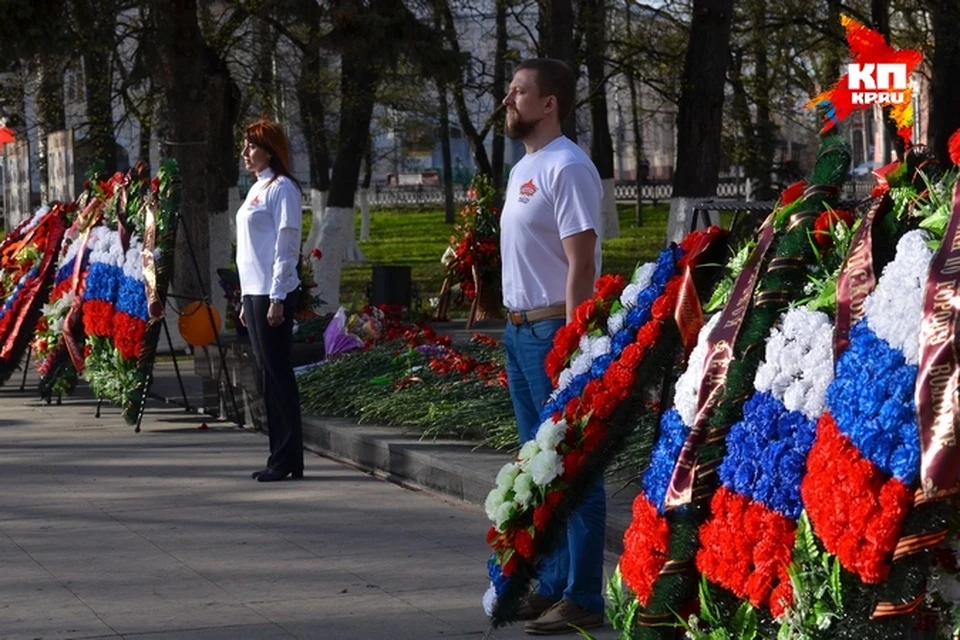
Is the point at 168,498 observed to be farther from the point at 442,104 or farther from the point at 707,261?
the point at 442,104

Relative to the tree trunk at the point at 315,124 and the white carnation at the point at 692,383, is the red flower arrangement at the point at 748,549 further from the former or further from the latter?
the tree trunk at the point at 315,124

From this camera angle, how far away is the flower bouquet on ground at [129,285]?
11.4 m

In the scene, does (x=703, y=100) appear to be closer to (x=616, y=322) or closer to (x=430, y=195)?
(x=616, y=322)

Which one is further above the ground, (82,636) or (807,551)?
(807,551)

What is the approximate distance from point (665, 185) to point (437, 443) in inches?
2132

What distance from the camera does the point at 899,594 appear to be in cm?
384

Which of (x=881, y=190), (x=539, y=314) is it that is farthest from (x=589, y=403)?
(x=881, y=190)

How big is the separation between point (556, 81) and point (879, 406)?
2.30 metres

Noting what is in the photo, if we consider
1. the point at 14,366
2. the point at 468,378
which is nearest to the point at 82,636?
the point at 468,378

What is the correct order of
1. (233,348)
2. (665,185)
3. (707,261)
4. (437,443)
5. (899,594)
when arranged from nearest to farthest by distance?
(899,594) → (707,261) → (437,443) → (233,348) → (665,185)

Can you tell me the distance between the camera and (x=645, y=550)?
4629 mm

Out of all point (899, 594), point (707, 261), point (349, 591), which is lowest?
point (349, 591)

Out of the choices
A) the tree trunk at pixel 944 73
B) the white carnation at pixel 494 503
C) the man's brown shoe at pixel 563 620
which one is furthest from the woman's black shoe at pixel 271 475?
the tree trunk at pixel 944 73

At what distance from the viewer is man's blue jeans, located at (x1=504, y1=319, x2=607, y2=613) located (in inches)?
226
